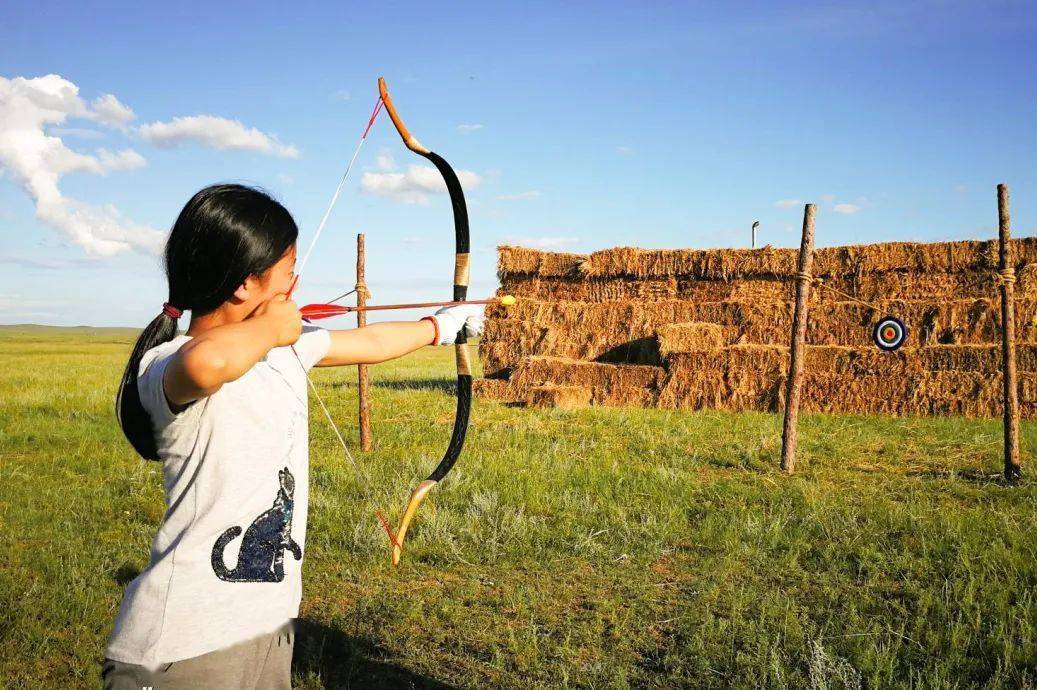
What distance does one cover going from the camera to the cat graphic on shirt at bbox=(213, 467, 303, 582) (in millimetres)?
1769

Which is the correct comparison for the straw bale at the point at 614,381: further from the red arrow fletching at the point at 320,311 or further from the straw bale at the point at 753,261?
the red arrow fletching at the point at 320,311

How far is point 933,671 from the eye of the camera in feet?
11.9

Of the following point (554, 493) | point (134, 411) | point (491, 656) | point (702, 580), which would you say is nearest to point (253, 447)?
point (134, 411)

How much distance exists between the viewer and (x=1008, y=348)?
25.1ft

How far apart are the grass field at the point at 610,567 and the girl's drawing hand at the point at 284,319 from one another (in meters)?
2.39

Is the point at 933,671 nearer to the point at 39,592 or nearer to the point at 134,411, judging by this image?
the point at 134,411

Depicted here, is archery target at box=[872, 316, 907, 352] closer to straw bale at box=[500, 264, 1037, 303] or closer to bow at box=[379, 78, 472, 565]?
straw bale at box=[500, 264, 1037, 303]

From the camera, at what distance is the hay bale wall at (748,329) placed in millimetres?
12836

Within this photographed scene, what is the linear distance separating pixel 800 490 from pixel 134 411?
6132 millimetres

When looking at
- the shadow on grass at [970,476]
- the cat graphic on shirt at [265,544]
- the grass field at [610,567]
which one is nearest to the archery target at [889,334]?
the grass field at [610,567]

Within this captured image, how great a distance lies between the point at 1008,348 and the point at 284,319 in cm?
790

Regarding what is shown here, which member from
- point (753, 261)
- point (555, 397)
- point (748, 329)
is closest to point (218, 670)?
point (555, 397)

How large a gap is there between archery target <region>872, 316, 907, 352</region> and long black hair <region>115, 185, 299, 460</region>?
10583 millimetres

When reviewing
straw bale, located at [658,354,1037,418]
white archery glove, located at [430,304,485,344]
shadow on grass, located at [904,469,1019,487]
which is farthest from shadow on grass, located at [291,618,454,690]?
straw bale, located at [658,354,1037,418]
